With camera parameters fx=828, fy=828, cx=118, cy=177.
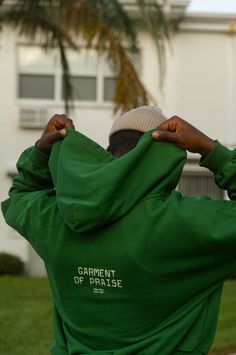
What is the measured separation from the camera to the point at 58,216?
2.49 m

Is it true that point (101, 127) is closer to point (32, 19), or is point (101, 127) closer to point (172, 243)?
point (32, 19)

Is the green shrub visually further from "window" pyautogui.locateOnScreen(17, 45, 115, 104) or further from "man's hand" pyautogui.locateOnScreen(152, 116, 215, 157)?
"man's hand" pyautogui.locateOnScreen(152, 116, 215, 157)

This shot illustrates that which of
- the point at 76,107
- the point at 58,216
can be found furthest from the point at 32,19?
the point at 58,216

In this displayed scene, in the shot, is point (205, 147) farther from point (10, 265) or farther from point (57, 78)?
point (57, 78)

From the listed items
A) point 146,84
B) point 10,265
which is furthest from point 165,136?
point 146,84

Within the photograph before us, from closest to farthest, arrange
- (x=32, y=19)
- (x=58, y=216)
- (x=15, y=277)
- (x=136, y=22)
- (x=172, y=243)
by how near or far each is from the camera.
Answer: (x=172, y=243)
(x=58, y=216)
(x=32, y=19)
(x=15, y=277)
(x=136, y=22)

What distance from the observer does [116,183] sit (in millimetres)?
2303

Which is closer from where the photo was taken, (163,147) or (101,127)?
(163,147)

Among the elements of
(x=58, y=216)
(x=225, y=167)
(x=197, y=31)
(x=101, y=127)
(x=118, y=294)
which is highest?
(x=225, y=167)

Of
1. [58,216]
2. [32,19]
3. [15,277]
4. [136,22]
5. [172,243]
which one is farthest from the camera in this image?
[136,22]

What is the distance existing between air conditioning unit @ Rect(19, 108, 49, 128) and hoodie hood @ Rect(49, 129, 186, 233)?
52.3ft

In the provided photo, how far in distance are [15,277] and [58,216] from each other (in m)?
14.6

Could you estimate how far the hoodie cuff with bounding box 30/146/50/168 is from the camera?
8.69 feet

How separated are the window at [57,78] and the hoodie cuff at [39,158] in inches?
621
